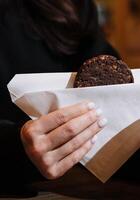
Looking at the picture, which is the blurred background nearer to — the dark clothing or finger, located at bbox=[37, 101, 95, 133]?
the dark clothing

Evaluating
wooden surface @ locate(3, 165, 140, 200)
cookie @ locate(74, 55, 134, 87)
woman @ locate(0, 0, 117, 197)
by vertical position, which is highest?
cookie @ locate(74, 55, 134, 87)

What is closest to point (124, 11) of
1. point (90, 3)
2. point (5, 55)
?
point (90, 3)

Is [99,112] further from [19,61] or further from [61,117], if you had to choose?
[19,61]

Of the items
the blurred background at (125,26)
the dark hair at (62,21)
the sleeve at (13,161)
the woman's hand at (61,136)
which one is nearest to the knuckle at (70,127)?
the woman's hand at (61,136)

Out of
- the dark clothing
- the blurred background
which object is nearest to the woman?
the dark clothing

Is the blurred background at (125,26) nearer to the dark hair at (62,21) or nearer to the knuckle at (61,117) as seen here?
the dark hair at (62,21)

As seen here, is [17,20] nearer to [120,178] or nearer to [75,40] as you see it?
[75,40]

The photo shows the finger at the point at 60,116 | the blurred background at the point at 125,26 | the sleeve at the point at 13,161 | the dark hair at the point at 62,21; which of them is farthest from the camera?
the blurred background at the point at 125,26
